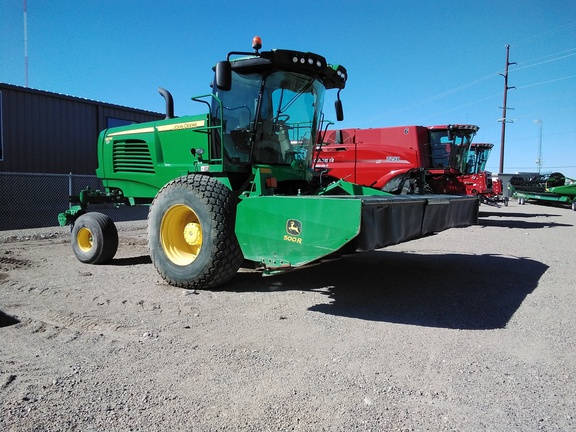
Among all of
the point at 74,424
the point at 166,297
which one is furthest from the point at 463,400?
the point at 166,297

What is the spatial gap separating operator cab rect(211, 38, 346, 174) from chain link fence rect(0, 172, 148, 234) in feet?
26.6

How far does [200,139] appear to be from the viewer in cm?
574

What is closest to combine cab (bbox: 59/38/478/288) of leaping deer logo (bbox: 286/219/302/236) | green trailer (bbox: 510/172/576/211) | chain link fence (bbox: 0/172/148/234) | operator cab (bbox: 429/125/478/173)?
leaping deer logo (bbox: 286/219/302/236)

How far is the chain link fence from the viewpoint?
1248cm

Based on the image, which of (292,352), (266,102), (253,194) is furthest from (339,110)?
(292,352)

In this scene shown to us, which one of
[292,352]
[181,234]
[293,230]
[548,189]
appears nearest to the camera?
[292,352]

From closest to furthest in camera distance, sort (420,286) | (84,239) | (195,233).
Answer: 1. (195,233)
2. (420,286)
3. (84,239)

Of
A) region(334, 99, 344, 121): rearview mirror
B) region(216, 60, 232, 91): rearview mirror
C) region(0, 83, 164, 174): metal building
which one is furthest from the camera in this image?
region(0, 83, 164, 174): metal building

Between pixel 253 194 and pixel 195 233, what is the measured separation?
0.86 meters

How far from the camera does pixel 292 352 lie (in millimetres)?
3348

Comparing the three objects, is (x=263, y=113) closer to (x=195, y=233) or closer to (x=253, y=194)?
(x=253, y=194)

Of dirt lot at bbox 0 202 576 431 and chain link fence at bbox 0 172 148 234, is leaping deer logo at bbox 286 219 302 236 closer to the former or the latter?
dirt lot at bbox 0 202 576 431

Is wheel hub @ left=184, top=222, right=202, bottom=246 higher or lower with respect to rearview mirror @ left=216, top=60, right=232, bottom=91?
lower

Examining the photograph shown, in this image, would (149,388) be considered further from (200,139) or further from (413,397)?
(200,139)
